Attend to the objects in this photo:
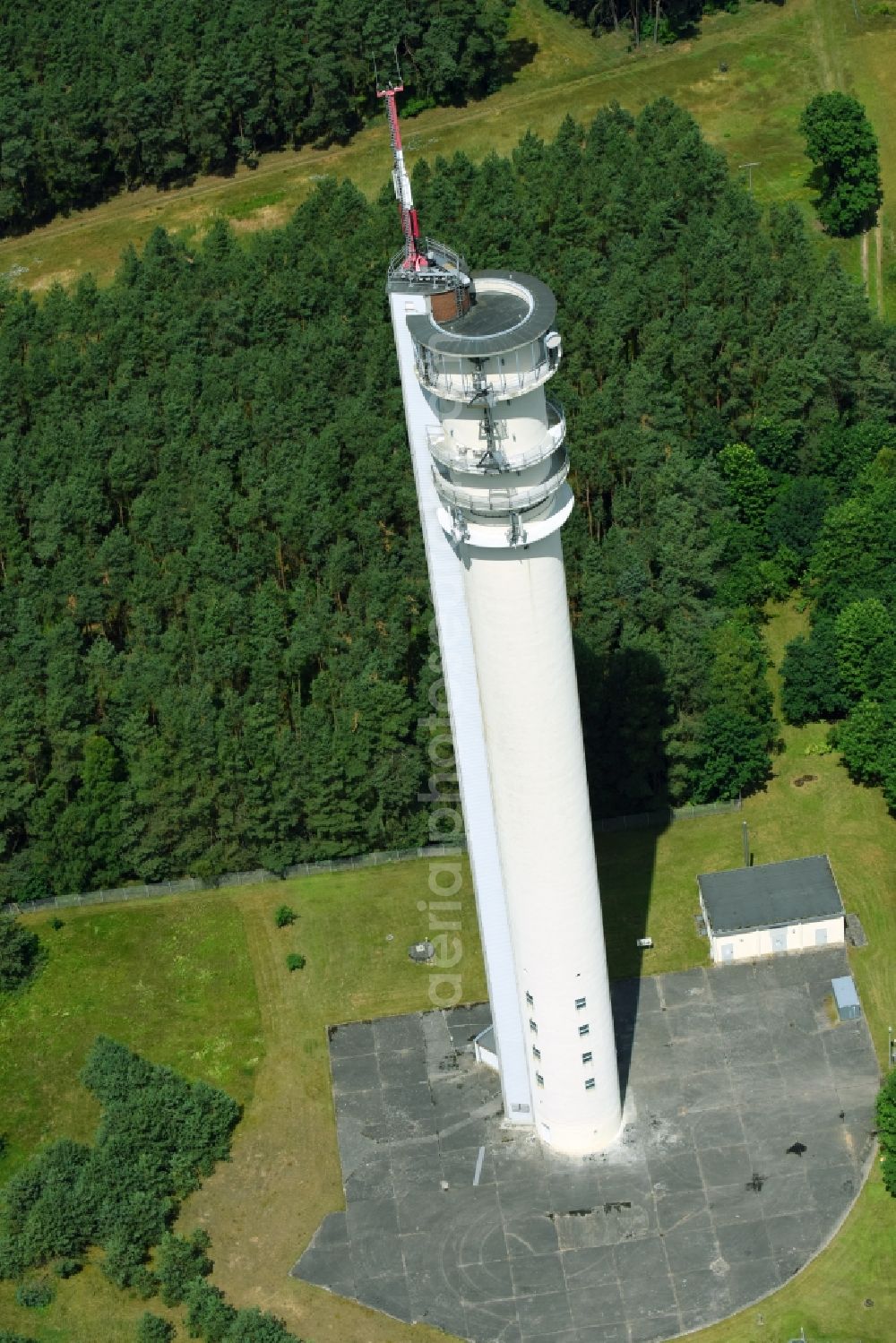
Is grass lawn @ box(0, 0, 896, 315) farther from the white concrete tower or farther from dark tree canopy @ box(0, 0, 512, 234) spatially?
the white concrete tower

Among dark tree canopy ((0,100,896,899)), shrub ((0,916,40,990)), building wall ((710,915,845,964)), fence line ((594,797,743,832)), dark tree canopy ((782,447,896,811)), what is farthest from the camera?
fence line ((594,797,743,832))

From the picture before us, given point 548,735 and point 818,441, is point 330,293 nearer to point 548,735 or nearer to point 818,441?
point 818,441

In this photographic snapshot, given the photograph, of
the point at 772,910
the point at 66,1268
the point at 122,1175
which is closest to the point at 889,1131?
the point at 772,910

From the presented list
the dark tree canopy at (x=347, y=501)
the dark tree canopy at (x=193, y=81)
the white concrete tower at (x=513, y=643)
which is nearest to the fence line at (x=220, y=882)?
the dark tree canopy at (x=347, y=501)

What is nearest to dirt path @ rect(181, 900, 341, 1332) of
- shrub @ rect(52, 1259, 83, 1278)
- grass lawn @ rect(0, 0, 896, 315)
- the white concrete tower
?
shrub @ rect(52, 1259, 83, 1278)

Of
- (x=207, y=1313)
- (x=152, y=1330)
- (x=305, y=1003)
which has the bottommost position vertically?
(x=305, y=1003)

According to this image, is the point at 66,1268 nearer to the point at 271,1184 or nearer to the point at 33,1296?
the point at 33,1296

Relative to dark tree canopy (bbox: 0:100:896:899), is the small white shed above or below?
below
